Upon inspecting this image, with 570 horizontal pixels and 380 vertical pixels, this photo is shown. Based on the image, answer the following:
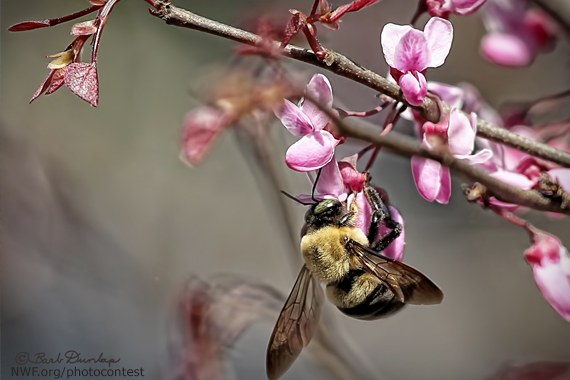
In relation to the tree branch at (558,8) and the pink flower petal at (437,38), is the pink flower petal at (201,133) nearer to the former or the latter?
the pink flower petal at (437,38)

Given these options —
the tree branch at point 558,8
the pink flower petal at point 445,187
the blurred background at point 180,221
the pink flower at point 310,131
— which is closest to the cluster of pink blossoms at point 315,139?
the pink flower at point 310,131

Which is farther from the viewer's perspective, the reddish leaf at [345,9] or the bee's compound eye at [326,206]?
the bee's compound eye at [326,206]

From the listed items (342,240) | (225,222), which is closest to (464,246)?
(225,222)

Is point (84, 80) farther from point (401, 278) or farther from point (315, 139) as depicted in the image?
point (401, 278)

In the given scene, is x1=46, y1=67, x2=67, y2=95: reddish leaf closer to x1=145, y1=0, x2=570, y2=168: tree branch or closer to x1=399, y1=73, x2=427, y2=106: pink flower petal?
x1=145, y1=0, x2=570, y2=168: tree branch

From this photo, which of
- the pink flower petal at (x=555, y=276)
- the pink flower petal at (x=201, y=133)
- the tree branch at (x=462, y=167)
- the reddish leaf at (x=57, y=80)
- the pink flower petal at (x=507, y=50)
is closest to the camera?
the tree branch at (x=462, y=167)

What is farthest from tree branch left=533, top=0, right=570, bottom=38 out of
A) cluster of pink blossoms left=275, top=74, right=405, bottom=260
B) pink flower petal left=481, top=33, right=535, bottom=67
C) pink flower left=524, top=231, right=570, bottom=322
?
cluster of pink blossoms left=275, top=74, right=405, bottom=260
